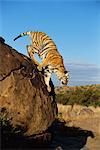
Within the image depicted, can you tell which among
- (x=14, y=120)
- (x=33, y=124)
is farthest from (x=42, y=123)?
(x=14, y=120)

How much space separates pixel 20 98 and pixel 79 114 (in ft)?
45.0

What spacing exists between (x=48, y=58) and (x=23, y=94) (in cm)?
154

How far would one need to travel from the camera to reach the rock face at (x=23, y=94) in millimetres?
11688

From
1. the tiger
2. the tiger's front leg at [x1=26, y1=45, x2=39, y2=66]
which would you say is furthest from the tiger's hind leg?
the tiger's front leg at [x1=26, y1=45, x2=39, y2=66]

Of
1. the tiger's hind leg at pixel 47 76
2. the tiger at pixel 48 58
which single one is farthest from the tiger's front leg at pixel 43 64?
the tiger's hind leg at pixel 47 76

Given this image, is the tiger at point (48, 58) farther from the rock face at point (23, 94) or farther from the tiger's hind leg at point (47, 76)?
the rock face at point (23, 94)

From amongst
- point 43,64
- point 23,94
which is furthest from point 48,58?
point 23,94

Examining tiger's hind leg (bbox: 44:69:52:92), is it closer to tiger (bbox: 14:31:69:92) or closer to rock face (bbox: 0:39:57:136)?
tiger (bbox: 14:31:69:92)

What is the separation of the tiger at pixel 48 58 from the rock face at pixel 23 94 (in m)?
0.23

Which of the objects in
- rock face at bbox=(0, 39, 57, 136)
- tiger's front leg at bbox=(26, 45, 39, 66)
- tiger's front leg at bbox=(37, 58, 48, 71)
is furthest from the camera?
tiger's front leg at bbox=(26, 45, 39, 66)

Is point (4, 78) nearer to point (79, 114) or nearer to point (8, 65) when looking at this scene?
point (8, 65)

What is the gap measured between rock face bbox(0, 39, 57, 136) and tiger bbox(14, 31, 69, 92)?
226mm

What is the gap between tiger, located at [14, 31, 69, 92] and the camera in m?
12.9

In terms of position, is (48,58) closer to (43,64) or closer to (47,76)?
(43,64)
